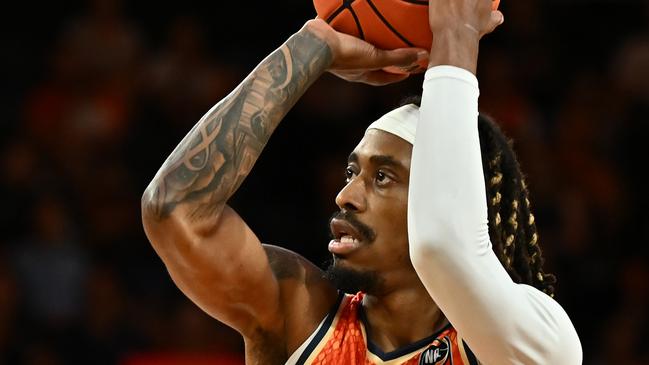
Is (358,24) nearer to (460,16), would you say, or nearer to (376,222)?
(460,16)

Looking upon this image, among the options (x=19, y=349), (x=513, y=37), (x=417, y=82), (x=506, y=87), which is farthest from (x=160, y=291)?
(x=513, y=37)

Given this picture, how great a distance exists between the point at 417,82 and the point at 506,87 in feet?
1.96

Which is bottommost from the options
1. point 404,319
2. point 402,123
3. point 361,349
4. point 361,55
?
point 361,349

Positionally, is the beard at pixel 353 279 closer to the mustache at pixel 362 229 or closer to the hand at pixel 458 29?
the mustache at pixel 362 229

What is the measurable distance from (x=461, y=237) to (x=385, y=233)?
0.71m

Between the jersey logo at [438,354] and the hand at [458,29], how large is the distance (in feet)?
2.74

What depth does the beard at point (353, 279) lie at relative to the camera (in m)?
3.25

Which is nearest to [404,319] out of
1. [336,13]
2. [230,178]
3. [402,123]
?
[402,123]

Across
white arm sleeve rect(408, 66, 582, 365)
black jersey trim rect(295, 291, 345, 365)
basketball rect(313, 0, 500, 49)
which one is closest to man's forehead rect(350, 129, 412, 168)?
basketball rect(313, 0, 500, 49)

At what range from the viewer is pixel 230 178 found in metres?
3.05

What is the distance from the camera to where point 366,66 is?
124 inches

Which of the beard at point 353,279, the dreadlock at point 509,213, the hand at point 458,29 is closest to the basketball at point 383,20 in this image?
the hand at point 458,29

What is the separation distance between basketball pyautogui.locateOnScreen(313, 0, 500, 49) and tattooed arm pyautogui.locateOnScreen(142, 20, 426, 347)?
30 mm

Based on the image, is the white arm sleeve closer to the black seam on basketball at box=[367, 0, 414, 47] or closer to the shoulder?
the black seam on basketball at box=[367, 0, 414, 47]
